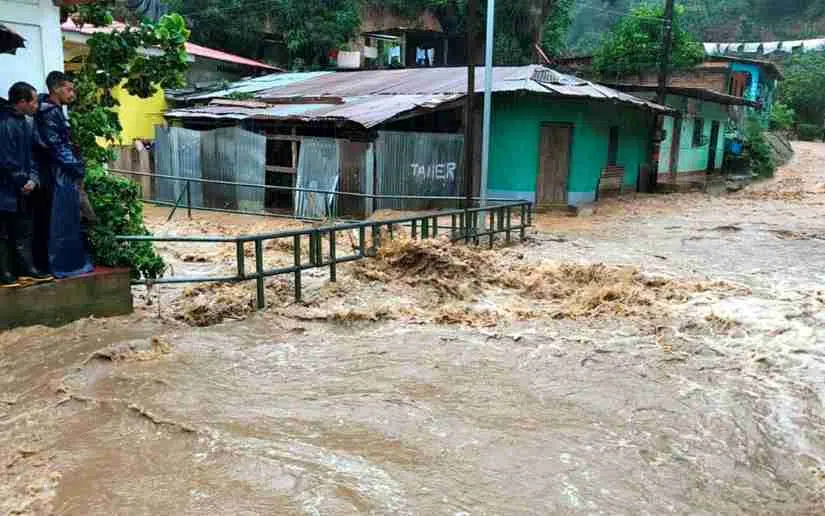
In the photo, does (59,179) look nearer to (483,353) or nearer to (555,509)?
(483,353)

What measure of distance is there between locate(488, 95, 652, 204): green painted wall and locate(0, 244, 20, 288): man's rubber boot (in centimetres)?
1334

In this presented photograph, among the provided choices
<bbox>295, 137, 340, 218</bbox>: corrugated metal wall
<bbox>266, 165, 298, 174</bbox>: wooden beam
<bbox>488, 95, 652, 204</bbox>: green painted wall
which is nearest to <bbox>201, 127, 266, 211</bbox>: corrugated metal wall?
<bbox>266, 165, 298, 174</bbox>: wooden beam

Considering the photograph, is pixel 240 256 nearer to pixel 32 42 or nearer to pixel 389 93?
pixel 32 42

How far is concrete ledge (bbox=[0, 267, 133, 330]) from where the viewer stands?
6.59 meters

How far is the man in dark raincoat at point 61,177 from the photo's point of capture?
646 centimetres

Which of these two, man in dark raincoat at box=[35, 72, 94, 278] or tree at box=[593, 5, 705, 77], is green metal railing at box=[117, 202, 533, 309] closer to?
man in dark raincoat at box=[35, 72, 94, 278]

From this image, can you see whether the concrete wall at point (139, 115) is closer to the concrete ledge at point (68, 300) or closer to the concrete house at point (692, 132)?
the concrete house at point (692, 132)

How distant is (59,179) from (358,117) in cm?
960

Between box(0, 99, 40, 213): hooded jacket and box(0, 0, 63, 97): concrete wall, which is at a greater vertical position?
box(0, 0, 63, 97): concrete wall

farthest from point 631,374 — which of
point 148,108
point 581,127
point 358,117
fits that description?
point 148,108

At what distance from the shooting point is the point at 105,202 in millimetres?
7141

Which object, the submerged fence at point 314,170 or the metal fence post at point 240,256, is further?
the submerged fence at point 314,170

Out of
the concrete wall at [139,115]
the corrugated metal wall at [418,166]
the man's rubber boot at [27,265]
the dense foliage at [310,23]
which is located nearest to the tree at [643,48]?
the dense foliage at [310,23]

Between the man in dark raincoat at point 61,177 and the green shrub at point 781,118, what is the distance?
134ft
